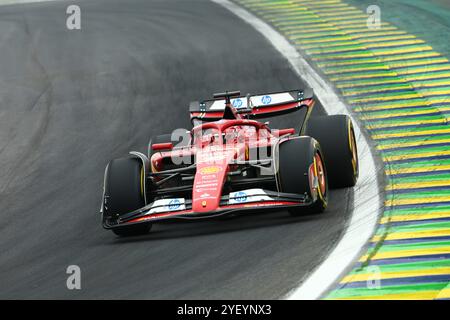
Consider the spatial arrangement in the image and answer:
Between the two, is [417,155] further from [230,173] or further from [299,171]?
[230,173]

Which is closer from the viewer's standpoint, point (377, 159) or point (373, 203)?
point (373, 203)

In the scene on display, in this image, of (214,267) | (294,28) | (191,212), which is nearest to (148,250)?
(191,212)

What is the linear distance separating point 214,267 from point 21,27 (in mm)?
16571

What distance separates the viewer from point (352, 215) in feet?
37.5

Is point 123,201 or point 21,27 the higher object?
point 21,27

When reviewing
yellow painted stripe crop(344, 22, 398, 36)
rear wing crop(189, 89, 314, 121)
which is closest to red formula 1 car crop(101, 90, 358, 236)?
rear wing crop(189, 89, 314, 121)

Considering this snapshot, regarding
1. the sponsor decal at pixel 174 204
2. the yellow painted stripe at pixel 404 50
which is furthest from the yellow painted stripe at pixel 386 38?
the sponsor decal at pixel 174 204

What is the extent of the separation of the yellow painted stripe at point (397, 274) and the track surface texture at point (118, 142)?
523mm

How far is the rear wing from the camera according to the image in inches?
560

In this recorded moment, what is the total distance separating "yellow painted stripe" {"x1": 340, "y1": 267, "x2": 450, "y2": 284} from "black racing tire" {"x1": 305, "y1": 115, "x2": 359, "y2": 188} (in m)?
4.09

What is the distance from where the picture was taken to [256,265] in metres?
9.66

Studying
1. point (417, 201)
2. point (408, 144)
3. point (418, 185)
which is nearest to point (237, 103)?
point (408, 144)

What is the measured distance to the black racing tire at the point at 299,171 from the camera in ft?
37.3

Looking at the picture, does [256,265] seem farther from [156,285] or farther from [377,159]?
[377,159]
